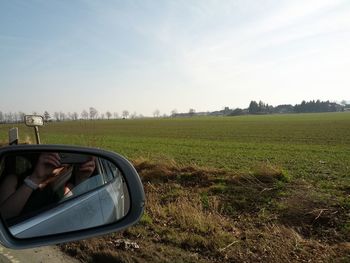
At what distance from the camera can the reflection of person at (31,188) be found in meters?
2.06

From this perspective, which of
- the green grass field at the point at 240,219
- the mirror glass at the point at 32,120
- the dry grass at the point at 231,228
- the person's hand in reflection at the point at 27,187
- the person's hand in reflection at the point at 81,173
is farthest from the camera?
the green grass field at the point at 240,219

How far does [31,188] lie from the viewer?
206cm

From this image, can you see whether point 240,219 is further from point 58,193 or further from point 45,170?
point 45,170

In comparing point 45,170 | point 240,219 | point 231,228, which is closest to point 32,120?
point 45,170

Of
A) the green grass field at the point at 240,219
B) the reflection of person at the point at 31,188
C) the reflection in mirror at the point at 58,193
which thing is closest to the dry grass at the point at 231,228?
the green grass field at the point at 240,219

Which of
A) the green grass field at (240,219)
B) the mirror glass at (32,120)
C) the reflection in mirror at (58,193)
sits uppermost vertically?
the mirror glass at (32,120)

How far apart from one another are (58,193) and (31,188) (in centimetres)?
27

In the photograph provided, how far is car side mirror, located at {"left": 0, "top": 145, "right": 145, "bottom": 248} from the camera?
207 cm

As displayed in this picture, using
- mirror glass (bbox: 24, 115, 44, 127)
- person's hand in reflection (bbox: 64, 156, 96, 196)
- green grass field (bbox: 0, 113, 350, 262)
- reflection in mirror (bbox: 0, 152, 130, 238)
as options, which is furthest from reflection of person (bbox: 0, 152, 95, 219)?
→ green grass field (bbox: 0, 113, 350, 262)

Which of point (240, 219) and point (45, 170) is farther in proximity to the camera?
point (240, 219)

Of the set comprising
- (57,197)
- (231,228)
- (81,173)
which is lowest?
(231,228)

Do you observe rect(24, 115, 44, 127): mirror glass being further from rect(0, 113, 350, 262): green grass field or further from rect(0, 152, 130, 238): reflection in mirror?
rect(0, 113, 350, 262): green grass field

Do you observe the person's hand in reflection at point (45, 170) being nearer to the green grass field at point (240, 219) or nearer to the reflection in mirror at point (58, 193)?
the reflection in mirror at point (58, 193)

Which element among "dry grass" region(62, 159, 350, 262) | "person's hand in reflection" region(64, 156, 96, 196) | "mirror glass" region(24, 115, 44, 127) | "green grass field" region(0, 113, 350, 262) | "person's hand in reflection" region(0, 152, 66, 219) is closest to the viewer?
"person's hand in reflection" region(0, 152, 66, 219)
